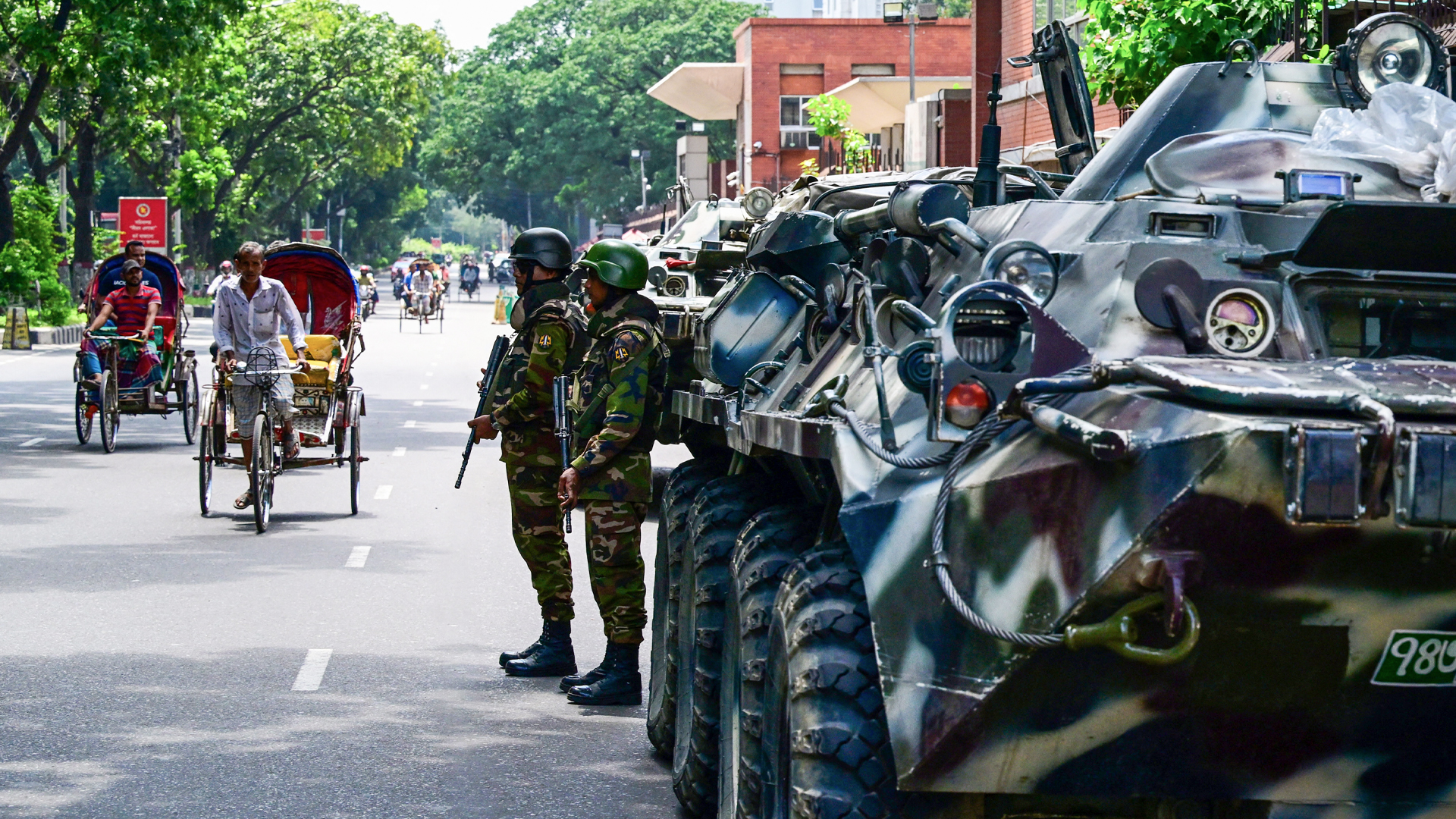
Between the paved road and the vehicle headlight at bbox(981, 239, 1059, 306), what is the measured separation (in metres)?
2.69

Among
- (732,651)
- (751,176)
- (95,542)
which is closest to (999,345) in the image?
(732,651)

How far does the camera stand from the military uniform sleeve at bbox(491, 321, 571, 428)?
902 cm

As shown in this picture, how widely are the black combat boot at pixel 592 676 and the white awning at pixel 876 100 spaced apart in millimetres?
34580

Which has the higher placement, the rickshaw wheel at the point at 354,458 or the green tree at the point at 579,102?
the green tree at the point at 579,102

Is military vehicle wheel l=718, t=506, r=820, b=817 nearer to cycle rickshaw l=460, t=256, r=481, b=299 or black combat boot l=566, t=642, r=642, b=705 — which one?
black combat boot l=566, t=642, r=642, b=705

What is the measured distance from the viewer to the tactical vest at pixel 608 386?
8.20 meters

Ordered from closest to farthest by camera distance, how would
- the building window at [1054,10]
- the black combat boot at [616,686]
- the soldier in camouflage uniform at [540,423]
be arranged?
the black combat boot at [616,686] < the soldier in camouflage uniform at [540,423] < the building window at [1054,10]

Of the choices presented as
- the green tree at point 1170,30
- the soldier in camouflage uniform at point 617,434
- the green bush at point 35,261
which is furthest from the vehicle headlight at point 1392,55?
the green bush at point 35,261

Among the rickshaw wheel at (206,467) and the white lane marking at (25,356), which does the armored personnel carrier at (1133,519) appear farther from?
the white lane marking at (25,356)

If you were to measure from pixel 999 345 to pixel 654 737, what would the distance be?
11.6 feet

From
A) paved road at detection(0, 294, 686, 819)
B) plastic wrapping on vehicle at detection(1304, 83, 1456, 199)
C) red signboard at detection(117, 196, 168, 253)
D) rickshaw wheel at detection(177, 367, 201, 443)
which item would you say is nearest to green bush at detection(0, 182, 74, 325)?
red signboard at detection(117, 196, 168, 253)

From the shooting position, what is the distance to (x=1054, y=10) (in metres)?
31.4

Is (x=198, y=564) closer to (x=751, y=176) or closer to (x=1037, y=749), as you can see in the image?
(x=1037, y=749)

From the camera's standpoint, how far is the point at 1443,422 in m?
3.82
